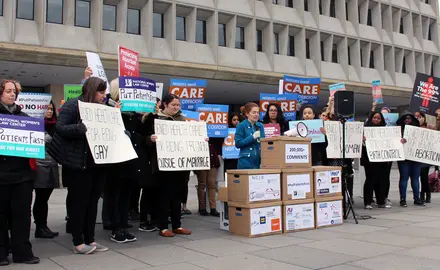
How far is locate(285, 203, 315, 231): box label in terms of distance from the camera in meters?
7.02

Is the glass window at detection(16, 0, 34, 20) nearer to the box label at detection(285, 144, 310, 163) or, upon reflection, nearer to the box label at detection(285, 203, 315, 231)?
the box label at detection(285, 144, 310, 163)

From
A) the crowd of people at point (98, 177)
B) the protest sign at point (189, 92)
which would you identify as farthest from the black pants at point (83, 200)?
the protest sign at point (189, 92)

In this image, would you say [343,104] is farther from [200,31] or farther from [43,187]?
[200,31]

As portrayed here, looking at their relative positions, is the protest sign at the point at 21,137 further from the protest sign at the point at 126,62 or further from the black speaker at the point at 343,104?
the black speaker at the point at 343,104

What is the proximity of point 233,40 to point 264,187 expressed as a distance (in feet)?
68.8

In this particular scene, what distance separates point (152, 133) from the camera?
6742mm

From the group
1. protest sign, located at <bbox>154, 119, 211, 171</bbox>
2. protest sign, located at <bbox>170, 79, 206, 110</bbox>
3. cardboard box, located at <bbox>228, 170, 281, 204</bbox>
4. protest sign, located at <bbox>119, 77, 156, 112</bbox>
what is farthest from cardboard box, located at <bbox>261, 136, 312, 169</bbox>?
protest sign, located at <bbox>170, 79, 206, 110</bbox>

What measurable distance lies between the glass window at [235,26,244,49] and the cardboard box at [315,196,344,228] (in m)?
20.9

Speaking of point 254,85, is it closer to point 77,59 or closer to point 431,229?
point 77,59

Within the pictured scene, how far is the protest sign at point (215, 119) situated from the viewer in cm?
Answer: 974

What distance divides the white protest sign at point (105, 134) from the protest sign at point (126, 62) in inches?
68.3

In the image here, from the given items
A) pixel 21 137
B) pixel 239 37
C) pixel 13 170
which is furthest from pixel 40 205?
pixel 239 37

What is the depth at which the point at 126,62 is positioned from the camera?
7703 mm

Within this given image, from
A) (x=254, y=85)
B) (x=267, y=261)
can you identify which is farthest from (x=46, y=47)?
(x=267, y=261)
